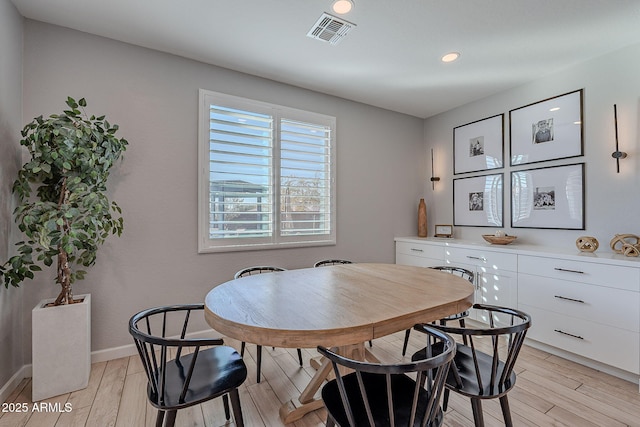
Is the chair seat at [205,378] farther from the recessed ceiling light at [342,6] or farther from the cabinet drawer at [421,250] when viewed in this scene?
the cabinet drawer at [421,250]

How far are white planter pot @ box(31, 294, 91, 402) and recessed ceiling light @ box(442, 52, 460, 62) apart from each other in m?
3.60

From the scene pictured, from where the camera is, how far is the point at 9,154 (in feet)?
6.58

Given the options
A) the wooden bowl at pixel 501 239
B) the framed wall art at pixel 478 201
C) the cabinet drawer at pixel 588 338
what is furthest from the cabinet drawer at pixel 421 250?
the cabinet drawer at pixel 588 338

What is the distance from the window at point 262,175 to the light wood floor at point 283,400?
1.22 meters

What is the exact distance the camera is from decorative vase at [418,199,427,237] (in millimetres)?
4199

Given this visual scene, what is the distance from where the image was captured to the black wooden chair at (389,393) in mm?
959

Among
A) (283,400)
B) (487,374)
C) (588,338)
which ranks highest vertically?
(487,374)

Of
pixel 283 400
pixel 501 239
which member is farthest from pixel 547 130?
pixel 283 400

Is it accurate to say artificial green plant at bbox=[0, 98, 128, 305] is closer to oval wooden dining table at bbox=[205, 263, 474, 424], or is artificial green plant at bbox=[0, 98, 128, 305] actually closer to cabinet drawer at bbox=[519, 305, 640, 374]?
oval wooden dining table at bbox=[205, 263, 474, 424]

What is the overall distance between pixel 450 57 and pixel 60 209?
3.37 meters

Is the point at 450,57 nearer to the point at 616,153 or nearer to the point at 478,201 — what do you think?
the point at 616,153

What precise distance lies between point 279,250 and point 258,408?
5.23ft

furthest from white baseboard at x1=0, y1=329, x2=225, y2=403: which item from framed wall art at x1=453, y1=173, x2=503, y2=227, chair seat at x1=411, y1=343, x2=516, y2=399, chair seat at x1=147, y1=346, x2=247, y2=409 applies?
framed wall art at x1=453, y1=173, x2=503, y2=227

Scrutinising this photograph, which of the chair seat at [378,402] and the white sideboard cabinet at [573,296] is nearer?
the chair seat at [378,402]
